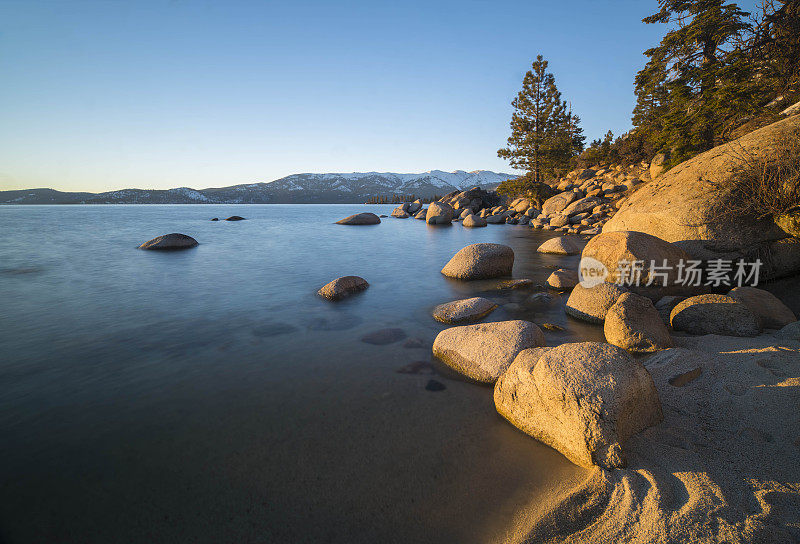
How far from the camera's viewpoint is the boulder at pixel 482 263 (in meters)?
10.7

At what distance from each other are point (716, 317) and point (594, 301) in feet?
5.97

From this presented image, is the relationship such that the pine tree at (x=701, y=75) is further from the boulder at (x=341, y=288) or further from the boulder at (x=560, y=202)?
the boulder at (x=341, y=288)

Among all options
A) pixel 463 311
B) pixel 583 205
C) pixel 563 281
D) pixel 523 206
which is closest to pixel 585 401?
pixel 463 311

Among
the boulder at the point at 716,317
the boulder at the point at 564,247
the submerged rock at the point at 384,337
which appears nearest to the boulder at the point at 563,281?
the boulder at the point at 716,317

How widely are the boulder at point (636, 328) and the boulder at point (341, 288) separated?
6.28 metres

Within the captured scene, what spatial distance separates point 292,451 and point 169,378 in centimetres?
283

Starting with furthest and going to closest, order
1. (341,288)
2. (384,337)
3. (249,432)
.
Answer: (341,288) → (384,337) → (249,432)

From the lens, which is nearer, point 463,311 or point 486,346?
point 486,346

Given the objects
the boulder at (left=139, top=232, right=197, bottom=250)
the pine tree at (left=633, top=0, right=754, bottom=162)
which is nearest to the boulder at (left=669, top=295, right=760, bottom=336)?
the pine tree at (left=633, top=0, right=754, bottom=162)

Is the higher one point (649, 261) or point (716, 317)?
point (649, 261)

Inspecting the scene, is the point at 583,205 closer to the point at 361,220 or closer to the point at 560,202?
the point at 560,202

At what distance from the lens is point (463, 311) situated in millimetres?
7090

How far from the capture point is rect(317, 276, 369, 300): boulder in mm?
8962

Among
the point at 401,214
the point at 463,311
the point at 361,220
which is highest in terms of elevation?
the point at 401,214
